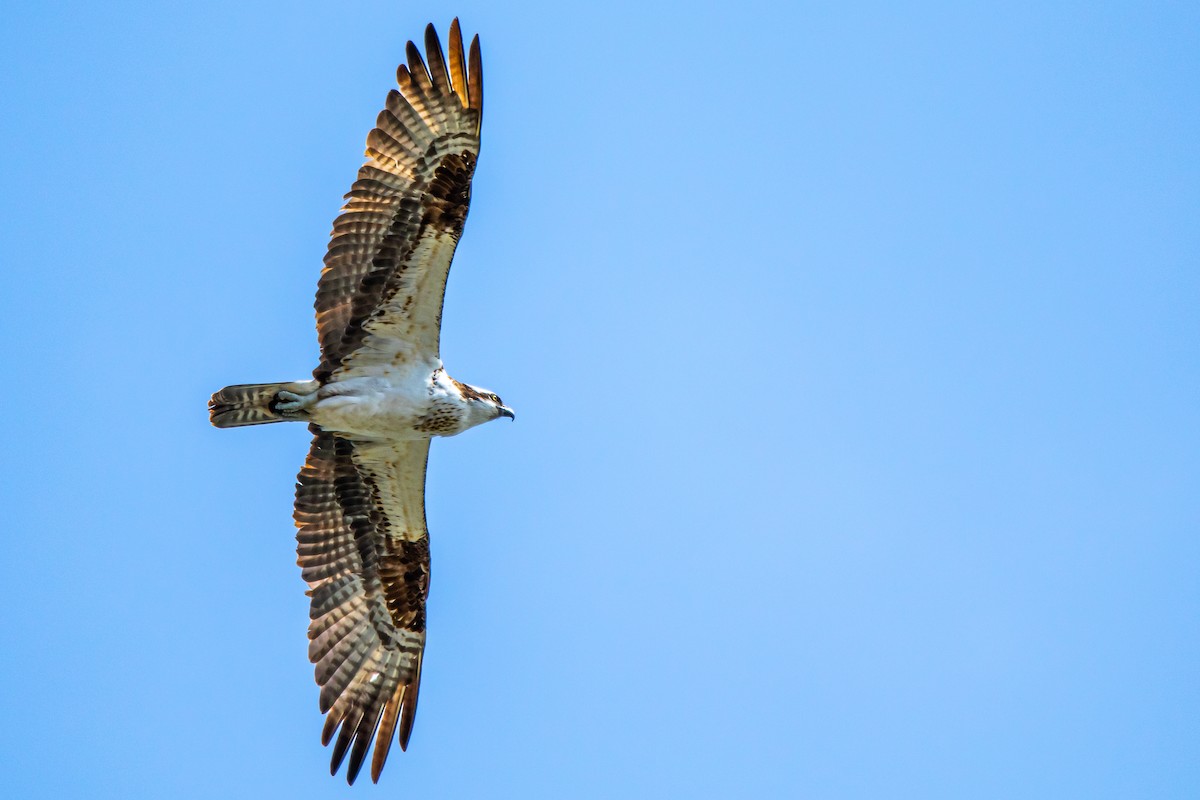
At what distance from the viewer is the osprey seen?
37.6 feet

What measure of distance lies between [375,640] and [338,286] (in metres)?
3.47

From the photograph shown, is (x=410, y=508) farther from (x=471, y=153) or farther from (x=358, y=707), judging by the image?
(x=471, y=153)

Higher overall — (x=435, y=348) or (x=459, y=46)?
(x=459, y=46)

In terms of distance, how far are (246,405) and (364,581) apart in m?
2.39

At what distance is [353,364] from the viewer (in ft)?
38.7

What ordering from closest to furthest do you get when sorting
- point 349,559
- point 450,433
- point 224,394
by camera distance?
point 224,394 < point 450,433 < point 349,559

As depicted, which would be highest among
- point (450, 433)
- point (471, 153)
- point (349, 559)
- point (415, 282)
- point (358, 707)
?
point (471, 153)

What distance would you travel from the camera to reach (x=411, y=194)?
11.5 meters

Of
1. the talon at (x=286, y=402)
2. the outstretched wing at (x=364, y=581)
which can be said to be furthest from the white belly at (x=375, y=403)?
the outstretched wing at (x=364, y=581)

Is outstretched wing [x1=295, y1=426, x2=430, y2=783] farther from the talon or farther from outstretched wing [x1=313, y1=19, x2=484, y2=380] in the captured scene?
outstretched wing [x1=313, y1=19, x2=484, y2=380]

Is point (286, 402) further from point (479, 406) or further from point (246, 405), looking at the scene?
point (479, 406)

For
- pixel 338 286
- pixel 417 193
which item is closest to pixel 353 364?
pixel 338 286

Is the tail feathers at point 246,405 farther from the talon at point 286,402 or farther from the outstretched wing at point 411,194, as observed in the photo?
the outstretched wing at point 411,194

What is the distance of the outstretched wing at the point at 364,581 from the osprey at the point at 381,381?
0.04 feet
